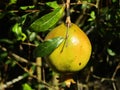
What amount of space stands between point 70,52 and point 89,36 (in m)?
1.10

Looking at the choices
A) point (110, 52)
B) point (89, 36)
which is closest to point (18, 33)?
point (89, 36)

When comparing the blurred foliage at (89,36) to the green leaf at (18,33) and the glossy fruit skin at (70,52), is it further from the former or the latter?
the glossy fruit skin at (70,52)

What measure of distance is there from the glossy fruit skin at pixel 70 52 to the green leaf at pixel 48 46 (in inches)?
0.5

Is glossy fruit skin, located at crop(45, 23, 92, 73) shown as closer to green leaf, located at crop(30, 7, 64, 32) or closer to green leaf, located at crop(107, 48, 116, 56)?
green leaf, located at crop(30, 7, 64, 32)

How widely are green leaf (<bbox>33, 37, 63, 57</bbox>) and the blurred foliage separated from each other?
78 cm

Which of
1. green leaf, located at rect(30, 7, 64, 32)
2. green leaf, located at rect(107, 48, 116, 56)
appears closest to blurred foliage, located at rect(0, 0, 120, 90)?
green leaf, located at rect(107, 48, 116, 56)

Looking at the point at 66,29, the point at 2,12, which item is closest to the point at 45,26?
the point at 66,29

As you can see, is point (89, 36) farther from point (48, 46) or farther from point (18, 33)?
point (48, 46)

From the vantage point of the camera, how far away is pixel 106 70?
105 inches

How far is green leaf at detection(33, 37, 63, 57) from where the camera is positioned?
3.35 feet

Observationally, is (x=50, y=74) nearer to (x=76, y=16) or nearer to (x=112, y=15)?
(x=76, y=16)

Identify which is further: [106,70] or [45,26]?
[106,70]

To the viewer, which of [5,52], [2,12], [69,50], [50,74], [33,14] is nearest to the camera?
[69,50]

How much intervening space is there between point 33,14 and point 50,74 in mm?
1130
